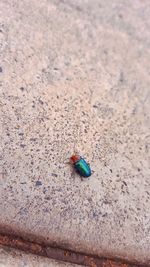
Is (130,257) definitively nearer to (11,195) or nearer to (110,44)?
(11,195)

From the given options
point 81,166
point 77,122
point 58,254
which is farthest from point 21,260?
point 77,122

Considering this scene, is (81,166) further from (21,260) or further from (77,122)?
(21,260)

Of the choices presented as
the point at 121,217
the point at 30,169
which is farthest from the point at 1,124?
the point at 121,217

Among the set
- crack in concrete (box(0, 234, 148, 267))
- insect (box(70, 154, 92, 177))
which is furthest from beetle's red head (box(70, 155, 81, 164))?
crack in concrete (box(0, 234, 148, 267))

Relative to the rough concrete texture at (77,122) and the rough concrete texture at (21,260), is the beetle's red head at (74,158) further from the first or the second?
the rough concrete texture at (21,260)

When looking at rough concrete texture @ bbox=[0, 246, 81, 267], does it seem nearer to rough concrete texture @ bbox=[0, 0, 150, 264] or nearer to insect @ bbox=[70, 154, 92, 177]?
rough concrete texture @ bbox=[0, 0, 150, 264]

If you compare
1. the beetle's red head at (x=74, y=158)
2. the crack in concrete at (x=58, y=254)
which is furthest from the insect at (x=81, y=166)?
the crack in concrete at (x=58, y=254)
